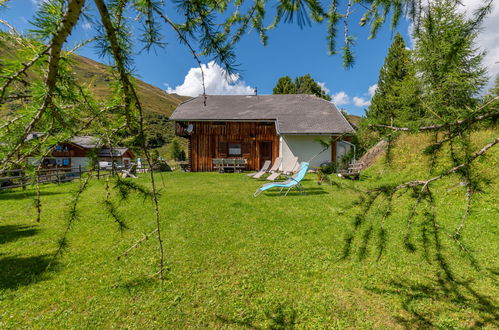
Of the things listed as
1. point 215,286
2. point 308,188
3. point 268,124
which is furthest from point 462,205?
point 268,124

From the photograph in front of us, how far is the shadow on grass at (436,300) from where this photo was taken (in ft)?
7.64

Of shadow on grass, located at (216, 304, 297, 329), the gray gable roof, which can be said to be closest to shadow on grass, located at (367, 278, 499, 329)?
shadow on grass, located at (216, 304, 297, 329)

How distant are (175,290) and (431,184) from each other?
3.09 m

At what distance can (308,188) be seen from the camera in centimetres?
964

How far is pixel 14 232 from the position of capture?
4.98 m

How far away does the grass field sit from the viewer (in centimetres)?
237

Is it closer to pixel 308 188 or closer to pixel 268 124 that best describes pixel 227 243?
pixel 308 188

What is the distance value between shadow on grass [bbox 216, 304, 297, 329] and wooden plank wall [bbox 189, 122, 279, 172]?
15.6m

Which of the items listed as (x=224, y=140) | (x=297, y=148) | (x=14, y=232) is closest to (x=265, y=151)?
(x=297, y=148)

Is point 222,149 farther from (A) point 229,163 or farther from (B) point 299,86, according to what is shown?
(B) point 299,86

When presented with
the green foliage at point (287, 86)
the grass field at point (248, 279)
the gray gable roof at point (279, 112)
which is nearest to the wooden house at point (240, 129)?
the gray gable roof at point (279, 112)

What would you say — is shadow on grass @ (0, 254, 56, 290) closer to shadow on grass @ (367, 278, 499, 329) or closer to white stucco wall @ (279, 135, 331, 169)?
shadow on grass @ (367, 278, 499, 329)

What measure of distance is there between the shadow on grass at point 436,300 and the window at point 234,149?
52.2 ft

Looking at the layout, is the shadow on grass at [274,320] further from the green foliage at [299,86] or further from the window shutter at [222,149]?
the green foliage at [299,86]
